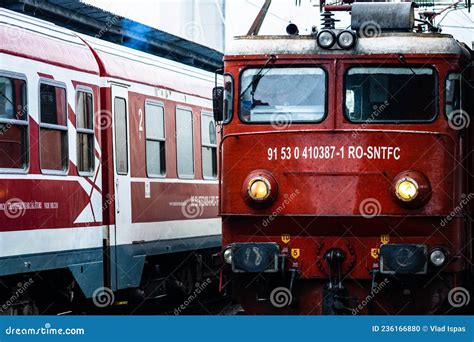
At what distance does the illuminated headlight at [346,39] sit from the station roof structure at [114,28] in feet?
15.2

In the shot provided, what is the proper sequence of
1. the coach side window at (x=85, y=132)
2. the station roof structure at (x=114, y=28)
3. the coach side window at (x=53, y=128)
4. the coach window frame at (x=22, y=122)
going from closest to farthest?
the coach window frame at (x=22, y=122), the coach side window at (x=53, y=128), the coach side window at (x=85, y=132), the station roof structure at (x=114, y=28)

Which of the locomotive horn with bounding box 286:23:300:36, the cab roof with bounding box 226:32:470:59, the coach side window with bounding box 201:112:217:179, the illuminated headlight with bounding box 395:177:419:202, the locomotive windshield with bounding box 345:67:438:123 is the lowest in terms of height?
the illuminated headlight with bounding box 395:177:419:202

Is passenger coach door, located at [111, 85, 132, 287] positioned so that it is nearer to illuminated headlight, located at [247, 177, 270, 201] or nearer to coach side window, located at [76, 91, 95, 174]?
coach side window, located at [76, 91, 95, 174]

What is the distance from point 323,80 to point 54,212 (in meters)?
3.30

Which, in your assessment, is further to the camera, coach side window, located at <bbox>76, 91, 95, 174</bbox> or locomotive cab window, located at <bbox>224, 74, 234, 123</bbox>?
coach side window, located at <bbox>76, 91, 95, 174</bbox>

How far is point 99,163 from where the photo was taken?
13531 millimetres

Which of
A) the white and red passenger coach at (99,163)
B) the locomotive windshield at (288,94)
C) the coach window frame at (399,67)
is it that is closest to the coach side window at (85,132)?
the white and red passenger coach at (99,163)

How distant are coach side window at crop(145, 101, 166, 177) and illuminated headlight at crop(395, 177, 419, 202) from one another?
4.60m

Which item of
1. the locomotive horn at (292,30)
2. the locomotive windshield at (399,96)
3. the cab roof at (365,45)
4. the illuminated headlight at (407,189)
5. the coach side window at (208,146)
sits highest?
the locomotive horn at (292,30)

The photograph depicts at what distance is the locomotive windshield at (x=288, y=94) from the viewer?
11.8 meters

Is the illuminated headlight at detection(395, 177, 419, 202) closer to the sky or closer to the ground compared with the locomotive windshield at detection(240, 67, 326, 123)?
closer to the ground

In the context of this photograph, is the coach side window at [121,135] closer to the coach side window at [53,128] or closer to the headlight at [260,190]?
the coach side window at [53,128]

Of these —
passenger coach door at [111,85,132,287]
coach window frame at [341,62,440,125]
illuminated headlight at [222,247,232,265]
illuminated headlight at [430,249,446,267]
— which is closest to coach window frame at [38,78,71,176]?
passenger coach door at [111,85,132,287]

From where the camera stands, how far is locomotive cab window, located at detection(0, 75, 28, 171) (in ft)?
37.2
